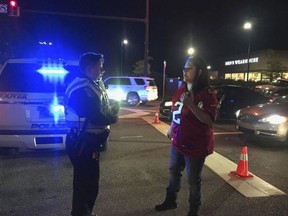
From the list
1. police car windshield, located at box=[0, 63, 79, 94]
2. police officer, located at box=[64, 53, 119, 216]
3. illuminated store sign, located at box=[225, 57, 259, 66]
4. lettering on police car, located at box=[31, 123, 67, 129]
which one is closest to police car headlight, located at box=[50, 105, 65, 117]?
lettering on police car, located at box=[31, 123, 67, 129]

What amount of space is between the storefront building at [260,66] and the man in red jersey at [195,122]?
28703 millimetres

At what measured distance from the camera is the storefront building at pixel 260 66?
3991cm

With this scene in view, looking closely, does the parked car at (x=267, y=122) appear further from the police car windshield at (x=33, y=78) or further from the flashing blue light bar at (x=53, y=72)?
the flashing blue light bar at (x=53, y=72)

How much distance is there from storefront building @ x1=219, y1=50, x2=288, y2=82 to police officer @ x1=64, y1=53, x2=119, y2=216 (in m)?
29.4

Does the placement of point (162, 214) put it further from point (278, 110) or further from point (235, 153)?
point (278, 110)

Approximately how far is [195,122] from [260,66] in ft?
146

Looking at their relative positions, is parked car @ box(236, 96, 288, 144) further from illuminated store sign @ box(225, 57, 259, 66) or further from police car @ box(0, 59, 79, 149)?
illuminated store sign @ box(225, 57, 259, 66)

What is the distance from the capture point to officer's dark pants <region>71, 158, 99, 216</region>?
351 cm

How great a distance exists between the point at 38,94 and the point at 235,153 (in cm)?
420

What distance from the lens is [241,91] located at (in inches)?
489

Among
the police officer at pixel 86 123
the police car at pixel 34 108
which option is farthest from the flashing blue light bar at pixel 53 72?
the police officer at pixel 86 123

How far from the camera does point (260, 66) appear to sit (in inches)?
1800

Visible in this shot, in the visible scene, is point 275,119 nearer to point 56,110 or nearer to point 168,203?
point 168,203

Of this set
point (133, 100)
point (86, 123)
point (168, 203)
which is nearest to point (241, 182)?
point (168, 203)
